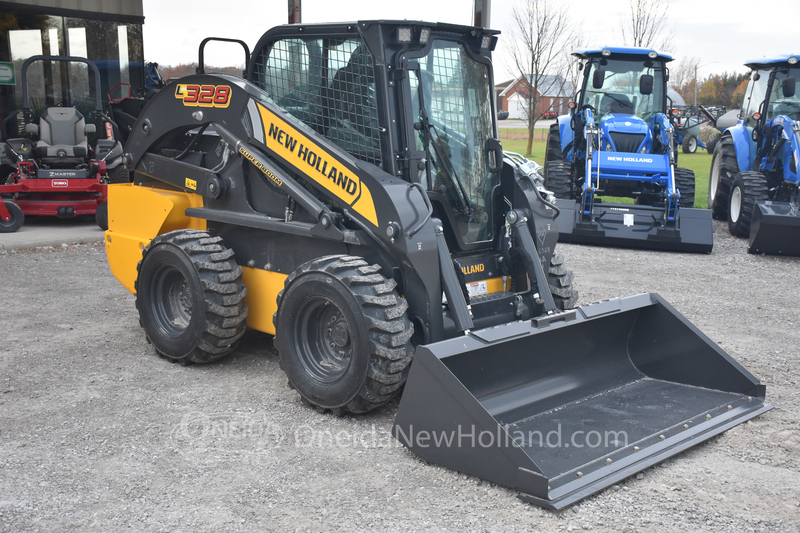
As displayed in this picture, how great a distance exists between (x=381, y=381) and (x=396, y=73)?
1.81 metres

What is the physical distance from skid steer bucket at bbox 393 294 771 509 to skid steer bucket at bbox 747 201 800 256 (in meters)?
5.82

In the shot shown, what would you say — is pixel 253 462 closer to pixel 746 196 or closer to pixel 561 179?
pixel 561 179

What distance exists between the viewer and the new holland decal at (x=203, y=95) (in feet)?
16.7

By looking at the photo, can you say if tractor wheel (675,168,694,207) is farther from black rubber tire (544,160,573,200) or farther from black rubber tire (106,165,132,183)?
black rubber tire (106,165,132,183)

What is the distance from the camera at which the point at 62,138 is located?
11469 millimetres

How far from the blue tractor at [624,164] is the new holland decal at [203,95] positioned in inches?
244

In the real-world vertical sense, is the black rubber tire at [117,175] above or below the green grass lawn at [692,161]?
above

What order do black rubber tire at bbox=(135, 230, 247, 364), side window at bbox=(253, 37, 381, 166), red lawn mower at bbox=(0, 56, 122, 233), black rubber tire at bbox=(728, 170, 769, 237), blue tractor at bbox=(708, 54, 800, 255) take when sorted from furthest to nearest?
black rubber tire at bbox=(728, 170, 769, 237) → red lawn mower at bbox=(0, 56, 122, 233) → blue tractor at bbox=(708, 54, 800, 255) → black rubber tire at bbox=(135, 230, 247, 364) → side window at bbox=(253, 37, 381, 166)

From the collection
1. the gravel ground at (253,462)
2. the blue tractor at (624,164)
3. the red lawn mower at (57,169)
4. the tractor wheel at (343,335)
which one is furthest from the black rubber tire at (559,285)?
the red lawn mower at (57,169)

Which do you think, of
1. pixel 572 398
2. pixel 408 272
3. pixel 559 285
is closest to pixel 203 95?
pixel 408 272

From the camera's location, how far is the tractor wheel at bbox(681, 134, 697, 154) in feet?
104

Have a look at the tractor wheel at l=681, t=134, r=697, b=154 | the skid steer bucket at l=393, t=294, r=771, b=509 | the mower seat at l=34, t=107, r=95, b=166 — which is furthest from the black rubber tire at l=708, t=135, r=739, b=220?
the tractor wheel at l=681, t=134, r=697, b=154

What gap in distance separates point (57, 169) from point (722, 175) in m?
10.3

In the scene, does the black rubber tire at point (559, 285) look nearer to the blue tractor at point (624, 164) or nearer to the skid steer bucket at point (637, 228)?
the skid steer bucket at point (637, 228)
